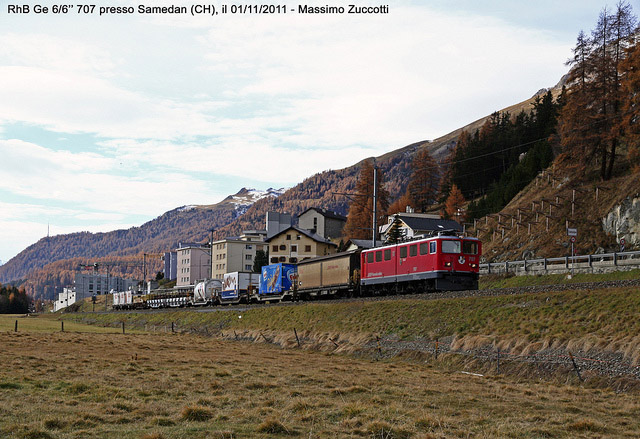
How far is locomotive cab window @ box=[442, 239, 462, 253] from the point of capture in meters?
37.6

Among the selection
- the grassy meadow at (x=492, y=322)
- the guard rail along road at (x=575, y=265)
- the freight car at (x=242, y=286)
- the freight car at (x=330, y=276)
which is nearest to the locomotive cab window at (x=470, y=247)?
the grassy meadow at (x=492, y=322)

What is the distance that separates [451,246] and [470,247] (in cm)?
165

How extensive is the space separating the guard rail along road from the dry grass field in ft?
66.9

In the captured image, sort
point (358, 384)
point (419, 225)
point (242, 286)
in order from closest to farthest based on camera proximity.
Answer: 1. point (358, 384)
2. point (242, 286)
3. point (419, 225)

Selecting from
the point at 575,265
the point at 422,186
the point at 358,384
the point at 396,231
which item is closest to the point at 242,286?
the point at 396,231

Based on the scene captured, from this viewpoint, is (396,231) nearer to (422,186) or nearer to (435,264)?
(435,264)

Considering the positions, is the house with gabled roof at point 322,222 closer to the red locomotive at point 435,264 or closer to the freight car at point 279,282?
the freight car at point 279,282

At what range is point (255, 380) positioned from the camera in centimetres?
1945

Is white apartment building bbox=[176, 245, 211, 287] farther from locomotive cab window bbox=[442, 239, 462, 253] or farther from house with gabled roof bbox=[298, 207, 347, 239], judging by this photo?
locomotive cab window bbox=[442, 239, 462, 253]

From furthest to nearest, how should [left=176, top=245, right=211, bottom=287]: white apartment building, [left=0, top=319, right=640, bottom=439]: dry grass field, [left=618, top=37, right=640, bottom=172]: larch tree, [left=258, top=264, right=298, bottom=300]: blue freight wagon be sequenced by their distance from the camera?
[left=176, top=245, right=211, bottom=287]: white apartment building < [left=258, top=264, right=298, bottom=300]: blue freight wagon < [left=618, top=37, right=640, bottom=172]: larch tree < [left=0, top=319, right=640, bottom=439]: dry grass field

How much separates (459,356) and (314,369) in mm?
5898

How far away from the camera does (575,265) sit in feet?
136

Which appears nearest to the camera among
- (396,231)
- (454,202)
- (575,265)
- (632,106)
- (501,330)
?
(501,330)

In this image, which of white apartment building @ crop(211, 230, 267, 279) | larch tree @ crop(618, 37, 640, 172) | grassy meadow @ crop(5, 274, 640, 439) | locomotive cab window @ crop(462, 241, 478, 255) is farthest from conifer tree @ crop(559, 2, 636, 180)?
white apartment building @ crop(211, 230, 267, 279)
